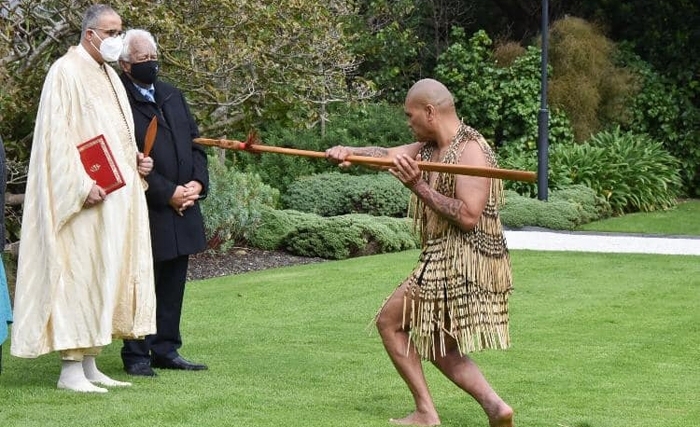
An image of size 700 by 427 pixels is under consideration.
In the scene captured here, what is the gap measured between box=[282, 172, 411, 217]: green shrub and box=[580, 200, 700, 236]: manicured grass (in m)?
2.48

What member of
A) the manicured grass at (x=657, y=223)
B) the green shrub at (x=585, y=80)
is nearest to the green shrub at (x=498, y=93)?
the green shrub at (x=585, y=80)

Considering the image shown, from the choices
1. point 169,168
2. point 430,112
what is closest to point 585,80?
point 169,168

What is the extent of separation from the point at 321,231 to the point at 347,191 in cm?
275

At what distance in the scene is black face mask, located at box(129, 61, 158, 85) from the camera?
782 centimetres

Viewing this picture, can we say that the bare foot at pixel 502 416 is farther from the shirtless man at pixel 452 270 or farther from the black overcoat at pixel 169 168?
the black overcoat at pixel 169 168

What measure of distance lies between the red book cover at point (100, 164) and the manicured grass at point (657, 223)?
1070 centimetres

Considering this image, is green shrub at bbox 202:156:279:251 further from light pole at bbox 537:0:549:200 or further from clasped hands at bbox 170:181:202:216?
clasped hands at bbox 170:181:202:216

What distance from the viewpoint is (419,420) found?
657 cm

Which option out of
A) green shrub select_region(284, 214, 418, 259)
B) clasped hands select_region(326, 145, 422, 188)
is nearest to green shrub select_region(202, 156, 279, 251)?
green shrub select_region(284, 214, 418, 259)

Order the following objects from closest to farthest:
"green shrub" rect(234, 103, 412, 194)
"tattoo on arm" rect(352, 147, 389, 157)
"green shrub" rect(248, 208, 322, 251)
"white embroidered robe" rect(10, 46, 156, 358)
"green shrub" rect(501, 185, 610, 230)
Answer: "tattoo on arm" rect(352, 147, 389, 157) < "white embroidered robe" rect(10, 46, 156, 358) < "green shrub" rect(248, 208, 322, 251) < "green shrub" rect(501, 185, 610, 230) < "green shrub" rect(234, 103, 412, 194)

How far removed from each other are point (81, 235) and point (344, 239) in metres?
7.33

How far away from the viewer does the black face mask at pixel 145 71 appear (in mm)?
7816

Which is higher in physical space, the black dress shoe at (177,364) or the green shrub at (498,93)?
the green shrub at (498,93)

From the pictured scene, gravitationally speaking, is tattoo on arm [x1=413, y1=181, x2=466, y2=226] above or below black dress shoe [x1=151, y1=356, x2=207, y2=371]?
above
